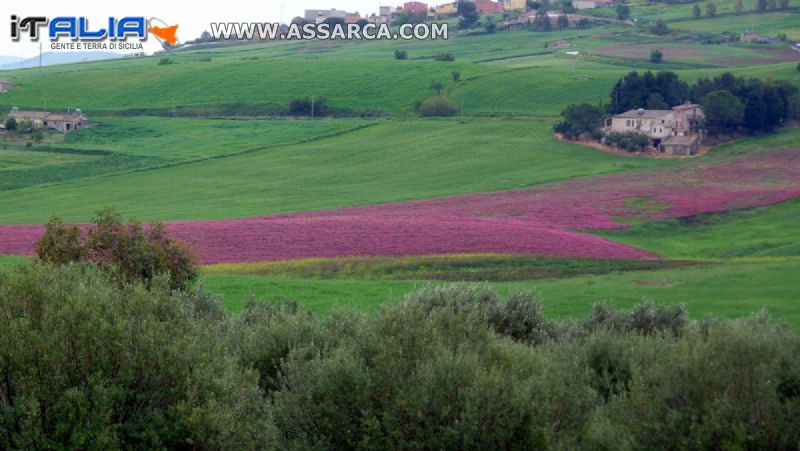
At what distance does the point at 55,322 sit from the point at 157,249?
13.2 metres

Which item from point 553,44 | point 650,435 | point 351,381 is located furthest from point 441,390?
point 553,44

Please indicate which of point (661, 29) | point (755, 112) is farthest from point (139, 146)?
point (661, 29)

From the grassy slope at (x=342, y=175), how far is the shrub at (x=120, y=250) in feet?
120

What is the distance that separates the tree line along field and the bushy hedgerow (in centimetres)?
673

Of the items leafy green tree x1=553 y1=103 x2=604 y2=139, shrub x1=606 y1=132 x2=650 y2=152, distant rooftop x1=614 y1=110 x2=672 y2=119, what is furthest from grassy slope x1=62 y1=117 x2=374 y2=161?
shrub x1=606 y1=132 x2=650 y2=152

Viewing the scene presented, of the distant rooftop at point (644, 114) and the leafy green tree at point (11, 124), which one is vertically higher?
the distant rooftop at point (644, 114)

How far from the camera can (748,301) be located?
123 ft

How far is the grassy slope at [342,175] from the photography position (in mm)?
76125

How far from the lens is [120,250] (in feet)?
101

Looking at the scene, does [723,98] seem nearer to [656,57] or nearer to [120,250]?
[656,57]

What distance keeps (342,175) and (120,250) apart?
6213cm

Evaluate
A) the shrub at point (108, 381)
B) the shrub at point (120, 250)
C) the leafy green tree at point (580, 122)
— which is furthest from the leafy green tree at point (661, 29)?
the shrub at point (108, 381)

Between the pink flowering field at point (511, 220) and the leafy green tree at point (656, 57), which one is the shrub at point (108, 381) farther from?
the leafy green tree at point (656, 57)

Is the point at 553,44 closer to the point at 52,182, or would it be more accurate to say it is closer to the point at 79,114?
Result: the point at 79,114
